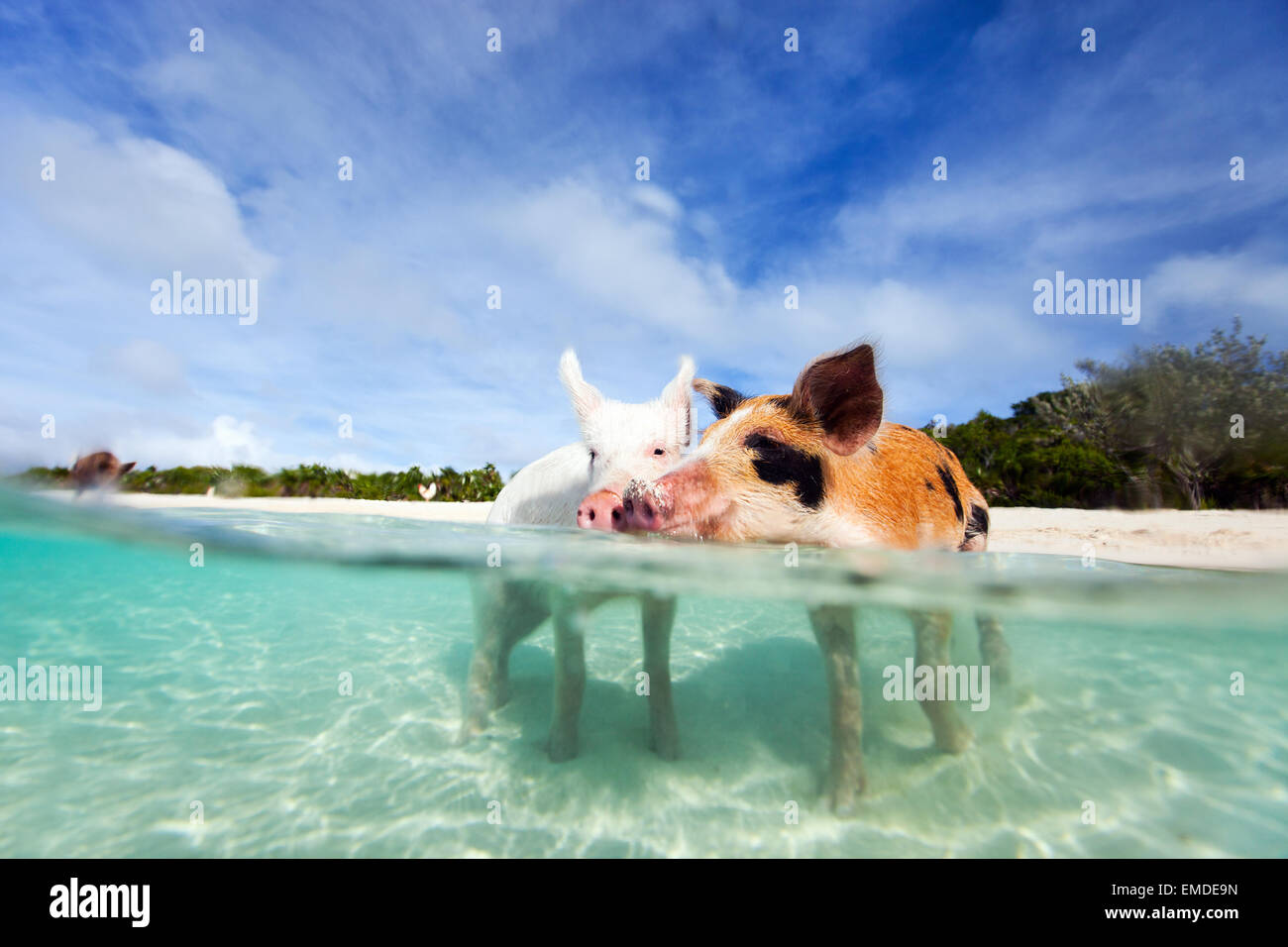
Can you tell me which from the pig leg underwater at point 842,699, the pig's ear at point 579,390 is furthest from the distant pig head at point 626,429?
the pig leg underwater at point 842,699

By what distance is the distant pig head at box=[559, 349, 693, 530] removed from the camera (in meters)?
3.23

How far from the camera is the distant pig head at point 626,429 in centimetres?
323

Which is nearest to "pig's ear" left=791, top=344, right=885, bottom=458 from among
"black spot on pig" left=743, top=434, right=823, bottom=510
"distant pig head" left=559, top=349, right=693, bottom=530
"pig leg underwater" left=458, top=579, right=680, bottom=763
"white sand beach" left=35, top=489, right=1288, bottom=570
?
"black spot on pig" left=743, top=434, right=823, bottom=510

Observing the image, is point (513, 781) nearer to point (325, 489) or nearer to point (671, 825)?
point (671, 825)

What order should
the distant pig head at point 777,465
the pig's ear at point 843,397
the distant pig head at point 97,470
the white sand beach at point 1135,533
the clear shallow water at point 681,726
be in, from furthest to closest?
the distant pig head at point 97,470, the white sand beach at point 1135,533, the clear shallow water at point 681,726, the pig's ear at point 843,397, the distant pig head at point 777,465

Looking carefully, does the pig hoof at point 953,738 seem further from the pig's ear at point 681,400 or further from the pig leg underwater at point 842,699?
the pig's ear at point 681,400

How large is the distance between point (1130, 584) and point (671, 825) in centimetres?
426

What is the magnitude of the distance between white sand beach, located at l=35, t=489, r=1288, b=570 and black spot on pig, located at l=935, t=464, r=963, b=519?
332cm

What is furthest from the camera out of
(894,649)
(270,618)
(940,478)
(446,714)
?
(270,618)

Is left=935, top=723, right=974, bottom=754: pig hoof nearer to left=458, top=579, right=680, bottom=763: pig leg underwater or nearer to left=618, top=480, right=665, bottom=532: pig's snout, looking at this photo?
left=458, top=579, right=680, bottom=763: pig leg underwater

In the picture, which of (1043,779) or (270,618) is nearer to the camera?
(1043,779)

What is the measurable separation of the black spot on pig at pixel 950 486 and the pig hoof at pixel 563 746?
10.8 feet

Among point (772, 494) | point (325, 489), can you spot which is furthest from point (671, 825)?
point (325, 489)

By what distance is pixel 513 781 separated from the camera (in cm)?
420
